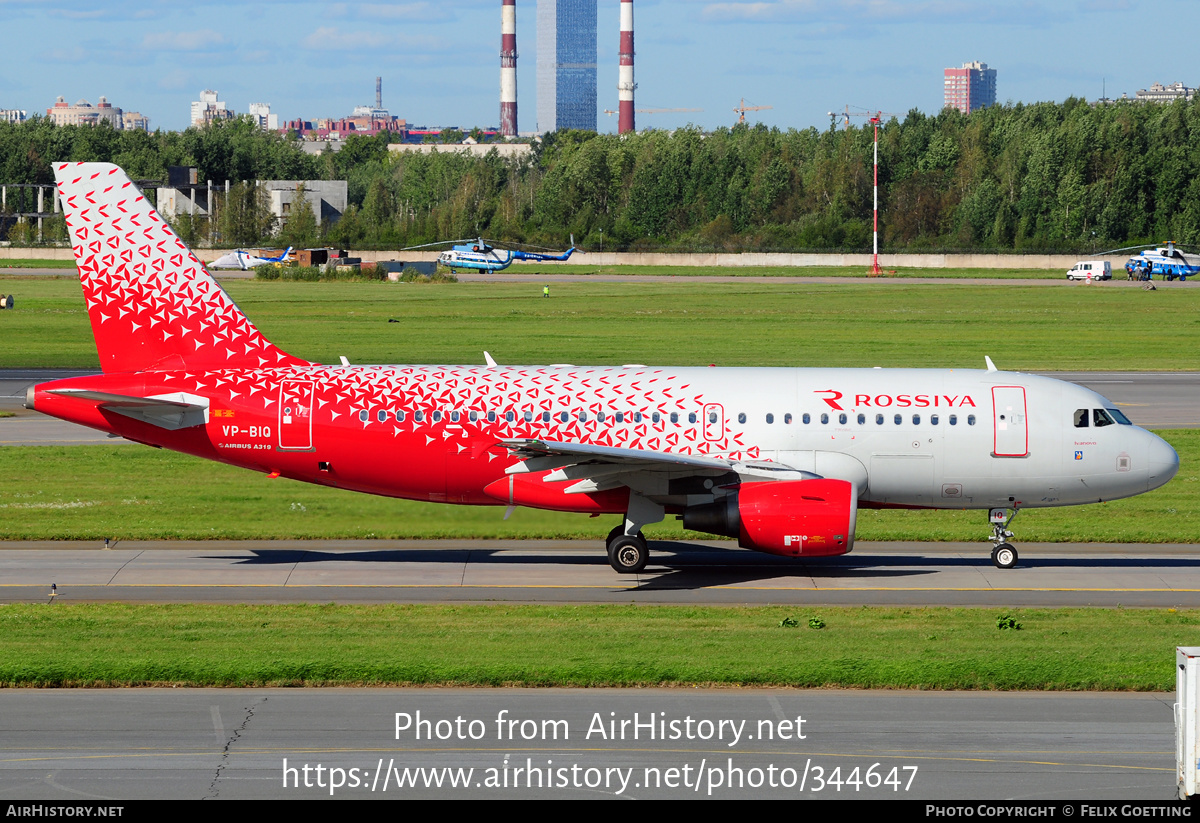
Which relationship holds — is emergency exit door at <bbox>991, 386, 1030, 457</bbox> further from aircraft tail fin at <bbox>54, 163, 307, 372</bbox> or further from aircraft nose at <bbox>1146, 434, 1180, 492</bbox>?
aircraft tail fin at <bbox>54, 163, 307, 372</bbox>

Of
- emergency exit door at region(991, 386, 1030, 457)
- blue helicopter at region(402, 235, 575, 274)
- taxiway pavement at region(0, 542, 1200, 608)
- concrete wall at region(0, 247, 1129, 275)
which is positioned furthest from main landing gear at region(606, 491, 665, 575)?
concrete wall at region(0, 247, 1129, 275)

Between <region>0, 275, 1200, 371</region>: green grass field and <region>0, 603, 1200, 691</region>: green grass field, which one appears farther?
<region>0, 275, 1200, 371</region>: green grass field

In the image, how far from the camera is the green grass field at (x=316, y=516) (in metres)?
31.4

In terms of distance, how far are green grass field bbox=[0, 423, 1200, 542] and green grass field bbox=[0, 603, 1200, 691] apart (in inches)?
237

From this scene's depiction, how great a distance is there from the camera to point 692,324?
87562 mm

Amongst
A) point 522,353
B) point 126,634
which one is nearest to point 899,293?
point 522,353

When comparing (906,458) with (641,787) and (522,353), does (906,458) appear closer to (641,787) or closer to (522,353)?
(641,787)

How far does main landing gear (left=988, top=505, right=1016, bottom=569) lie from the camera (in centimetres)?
2908

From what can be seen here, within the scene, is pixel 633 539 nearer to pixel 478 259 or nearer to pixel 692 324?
pixel 692 324

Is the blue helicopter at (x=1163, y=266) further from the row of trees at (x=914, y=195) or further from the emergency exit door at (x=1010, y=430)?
the emergency exit door at (x=1010, y=430)

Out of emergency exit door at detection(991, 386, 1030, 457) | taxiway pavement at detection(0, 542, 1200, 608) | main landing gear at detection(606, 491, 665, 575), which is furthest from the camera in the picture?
emergency exit door at detection(991, 386, 1030, 457)

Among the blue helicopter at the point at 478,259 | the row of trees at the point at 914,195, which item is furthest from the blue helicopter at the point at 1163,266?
the blue helicopter at the point at 478,259

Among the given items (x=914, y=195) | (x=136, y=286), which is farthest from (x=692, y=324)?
(x=914, y=195)

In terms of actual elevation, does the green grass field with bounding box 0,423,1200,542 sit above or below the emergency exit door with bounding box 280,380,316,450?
below
